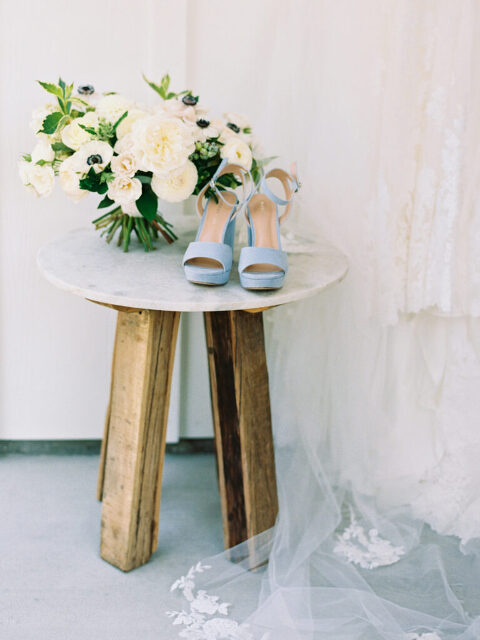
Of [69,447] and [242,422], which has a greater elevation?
[242,422]

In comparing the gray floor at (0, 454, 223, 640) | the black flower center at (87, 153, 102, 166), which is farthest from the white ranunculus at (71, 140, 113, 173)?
the gray floor at (0, 454, 223, 640)

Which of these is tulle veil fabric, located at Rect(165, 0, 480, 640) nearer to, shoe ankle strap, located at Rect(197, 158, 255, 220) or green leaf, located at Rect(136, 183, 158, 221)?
shoe ankle strap, located at Rect(197, 158, 255, 220)

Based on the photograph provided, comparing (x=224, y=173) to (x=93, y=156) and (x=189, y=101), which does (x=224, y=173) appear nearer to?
(x=189, y=101)

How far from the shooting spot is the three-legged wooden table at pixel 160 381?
49.5 inches

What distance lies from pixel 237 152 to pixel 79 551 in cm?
88

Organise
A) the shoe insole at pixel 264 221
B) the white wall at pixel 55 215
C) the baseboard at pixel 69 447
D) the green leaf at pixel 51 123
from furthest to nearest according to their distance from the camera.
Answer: the baseboard at pixel 69 447
the white wall at pixel 55 215
the shoe insole at pixel 264 221
the green leaf at pixel 51 123

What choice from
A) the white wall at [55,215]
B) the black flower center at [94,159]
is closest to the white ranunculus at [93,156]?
the black flower center at [94,159]

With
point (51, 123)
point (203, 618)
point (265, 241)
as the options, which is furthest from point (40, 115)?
point (203, 618)

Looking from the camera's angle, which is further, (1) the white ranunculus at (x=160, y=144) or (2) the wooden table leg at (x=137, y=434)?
(2) the wooden table leg at (x=137, y=434)

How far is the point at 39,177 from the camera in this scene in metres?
1.29

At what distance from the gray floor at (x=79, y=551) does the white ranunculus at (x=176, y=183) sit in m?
0.75

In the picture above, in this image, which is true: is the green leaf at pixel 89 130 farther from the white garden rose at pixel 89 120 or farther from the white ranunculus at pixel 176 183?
the white ranunculus at pixel 176 183

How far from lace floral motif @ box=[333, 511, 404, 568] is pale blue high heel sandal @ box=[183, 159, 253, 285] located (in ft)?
2.16

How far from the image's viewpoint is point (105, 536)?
146cm
